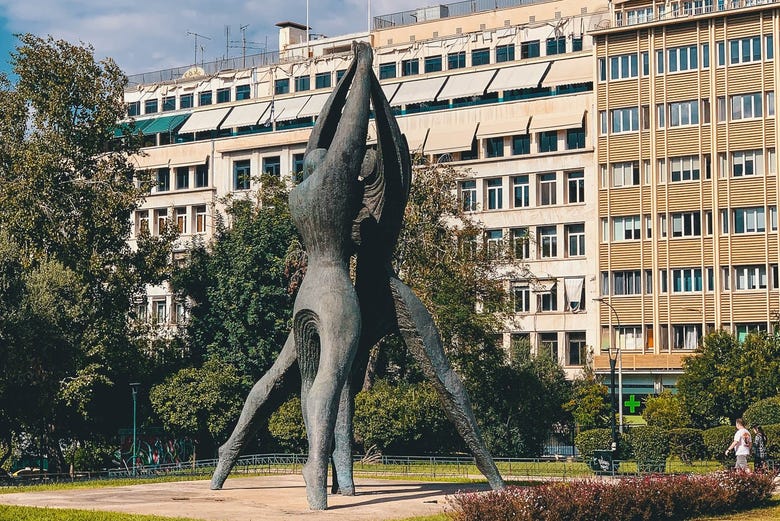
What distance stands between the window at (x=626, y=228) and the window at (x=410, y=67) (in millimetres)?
17572

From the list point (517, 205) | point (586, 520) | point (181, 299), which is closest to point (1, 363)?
point (181, 299)

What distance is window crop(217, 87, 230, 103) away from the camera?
3521 inches

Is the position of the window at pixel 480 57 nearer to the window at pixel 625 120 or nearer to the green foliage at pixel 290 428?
the window at pixel 625 120

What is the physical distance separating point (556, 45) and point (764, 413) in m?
41.1

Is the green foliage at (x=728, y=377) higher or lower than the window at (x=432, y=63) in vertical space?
lower

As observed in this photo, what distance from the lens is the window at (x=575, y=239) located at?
74.4 metres

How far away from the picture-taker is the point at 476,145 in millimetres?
77688

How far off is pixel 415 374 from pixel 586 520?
3263cm

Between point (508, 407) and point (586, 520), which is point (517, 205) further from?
point (586, 520)

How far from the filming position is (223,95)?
294 feet

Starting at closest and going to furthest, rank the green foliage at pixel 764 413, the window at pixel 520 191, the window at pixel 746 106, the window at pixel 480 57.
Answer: the green foliage at pixel 764 413 → the window at pixel 746 106 → the window at pixel 520 191 → the window at pixel 480 57

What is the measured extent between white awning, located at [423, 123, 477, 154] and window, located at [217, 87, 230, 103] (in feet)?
60.8

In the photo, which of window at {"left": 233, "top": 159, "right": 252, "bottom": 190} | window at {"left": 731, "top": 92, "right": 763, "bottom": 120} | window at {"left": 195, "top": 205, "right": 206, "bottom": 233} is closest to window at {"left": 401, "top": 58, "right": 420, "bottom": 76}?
window at {"left": 233, "top": 159, "right": 252, "bottom": 190}

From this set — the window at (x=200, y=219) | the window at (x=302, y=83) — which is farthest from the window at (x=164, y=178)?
the window at (x=302, y=83)
